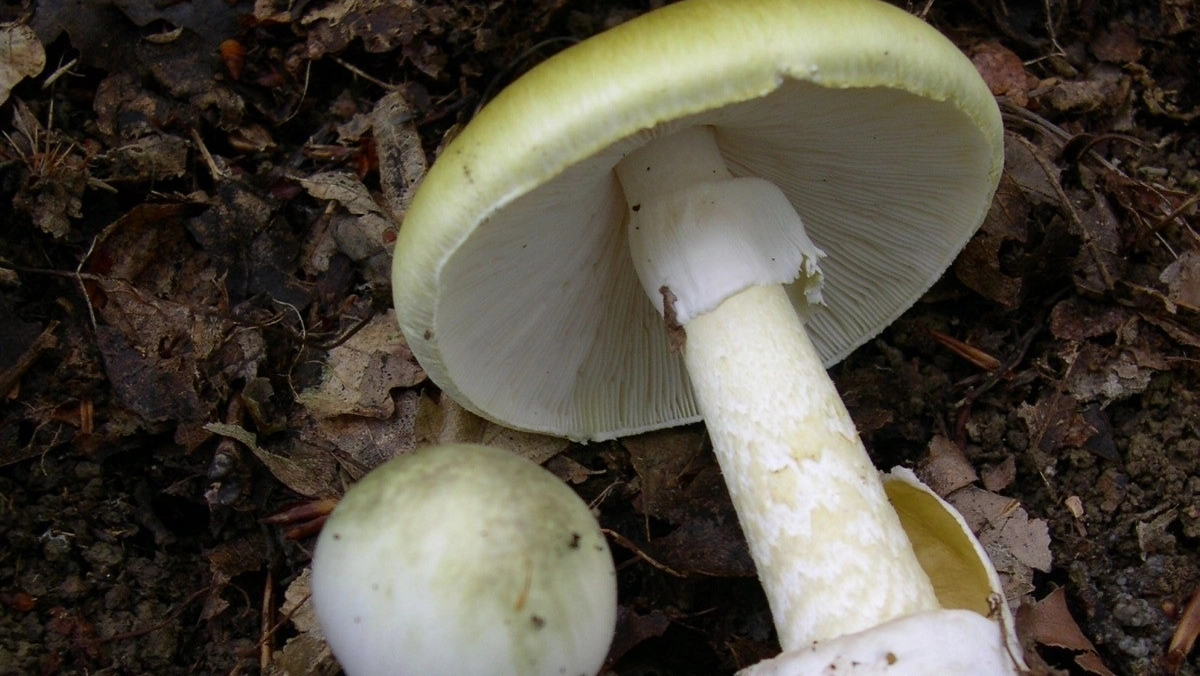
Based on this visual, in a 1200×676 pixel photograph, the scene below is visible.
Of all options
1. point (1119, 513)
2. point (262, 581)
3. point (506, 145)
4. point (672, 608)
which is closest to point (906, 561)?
point (672, 608)

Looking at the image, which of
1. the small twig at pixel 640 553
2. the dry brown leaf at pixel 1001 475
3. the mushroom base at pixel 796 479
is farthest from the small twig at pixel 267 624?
the dry brown leaf at pixel 1001 475

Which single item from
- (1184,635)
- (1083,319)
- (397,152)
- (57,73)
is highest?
(57,73)

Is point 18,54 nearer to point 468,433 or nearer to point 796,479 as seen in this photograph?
point 468,433

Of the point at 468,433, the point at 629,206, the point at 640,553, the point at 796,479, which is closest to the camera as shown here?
the point at 796,479

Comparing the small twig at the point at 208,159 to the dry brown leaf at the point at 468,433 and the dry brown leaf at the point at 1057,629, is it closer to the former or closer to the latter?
the dry brown leaf at the point at 468,433

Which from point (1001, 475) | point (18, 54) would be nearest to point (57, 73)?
point (18, 54)

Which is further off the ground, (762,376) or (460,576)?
(460,576)

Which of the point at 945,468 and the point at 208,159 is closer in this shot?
the point at 945,468

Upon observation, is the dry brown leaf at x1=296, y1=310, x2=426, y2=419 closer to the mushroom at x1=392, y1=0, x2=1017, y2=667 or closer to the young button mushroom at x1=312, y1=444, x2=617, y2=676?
the mushroom at x1=392, y1=0, x2=1017, y2=667

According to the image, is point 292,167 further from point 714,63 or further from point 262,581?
point 714,63
